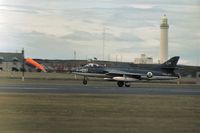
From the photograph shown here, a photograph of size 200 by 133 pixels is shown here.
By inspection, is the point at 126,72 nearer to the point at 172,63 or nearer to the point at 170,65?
the point at 170,65

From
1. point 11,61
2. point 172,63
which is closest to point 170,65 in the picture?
point 172,63

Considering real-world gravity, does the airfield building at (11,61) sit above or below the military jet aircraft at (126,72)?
above

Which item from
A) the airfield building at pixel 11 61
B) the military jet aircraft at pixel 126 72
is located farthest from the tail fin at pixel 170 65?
A: the airfield building at pixel 11 61

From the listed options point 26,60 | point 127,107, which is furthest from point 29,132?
point 26,60

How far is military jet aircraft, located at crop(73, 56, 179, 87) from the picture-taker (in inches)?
2479

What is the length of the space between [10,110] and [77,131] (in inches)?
265

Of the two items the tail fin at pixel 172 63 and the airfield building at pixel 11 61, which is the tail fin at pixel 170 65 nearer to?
the tail fin at pixel 172 63

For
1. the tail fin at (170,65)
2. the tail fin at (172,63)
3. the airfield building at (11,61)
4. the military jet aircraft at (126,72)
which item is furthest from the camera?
the airfield building at (11,61)

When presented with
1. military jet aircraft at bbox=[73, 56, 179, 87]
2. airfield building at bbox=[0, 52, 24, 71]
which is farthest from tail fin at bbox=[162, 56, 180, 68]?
airfield building at bbox=[0, 52, 24, 71]

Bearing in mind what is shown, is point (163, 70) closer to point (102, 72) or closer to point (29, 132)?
point (102, 72)

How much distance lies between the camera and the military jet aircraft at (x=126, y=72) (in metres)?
63.0

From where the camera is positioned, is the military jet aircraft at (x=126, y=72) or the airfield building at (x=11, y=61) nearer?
the military jet aircraft at (x=126, y=72)

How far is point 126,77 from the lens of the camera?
2510 inches

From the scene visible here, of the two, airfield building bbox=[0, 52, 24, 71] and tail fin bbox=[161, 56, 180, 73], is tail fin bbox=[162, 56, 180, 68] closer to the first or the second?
tail fin bbox=[161, 56, 180, 73]
